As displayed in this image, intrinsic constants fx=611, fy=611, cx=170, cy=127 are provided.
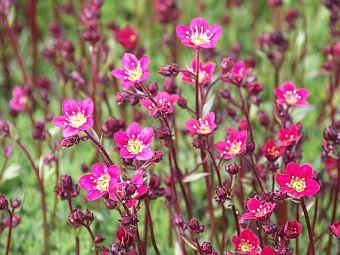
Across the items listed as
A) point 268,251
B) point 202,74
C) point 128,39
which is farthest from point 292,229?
point 128,39

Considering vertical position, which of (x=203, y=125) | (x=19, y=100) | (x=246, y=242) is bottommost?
(x=246, y=242)

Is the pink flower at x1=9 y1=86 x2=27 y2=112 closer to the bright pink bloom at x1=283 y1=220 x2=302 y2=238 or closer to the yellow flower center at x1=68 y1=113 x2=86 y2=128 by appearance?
the yellow flower center at x1=68 y1=113 x2=86 y2=128

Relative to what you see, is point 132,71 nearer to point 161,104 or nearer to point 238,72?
point 161,104

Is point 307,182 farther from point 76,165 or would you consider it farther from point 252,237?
point 76,165

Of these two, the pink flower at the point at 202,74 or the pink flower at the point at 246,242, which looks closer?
the pink flower at the point at 246,242

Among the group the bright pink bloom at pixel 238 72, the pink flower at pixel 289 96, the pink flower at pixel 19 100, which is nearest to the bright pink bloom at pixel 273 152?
the pink flower at pixel 289 96

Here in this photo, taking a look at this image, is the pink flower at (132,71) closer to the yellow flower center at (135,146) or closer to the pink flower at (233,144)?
the yellow flower center at (135,146)

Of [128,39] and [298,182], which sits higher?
[128,39]
